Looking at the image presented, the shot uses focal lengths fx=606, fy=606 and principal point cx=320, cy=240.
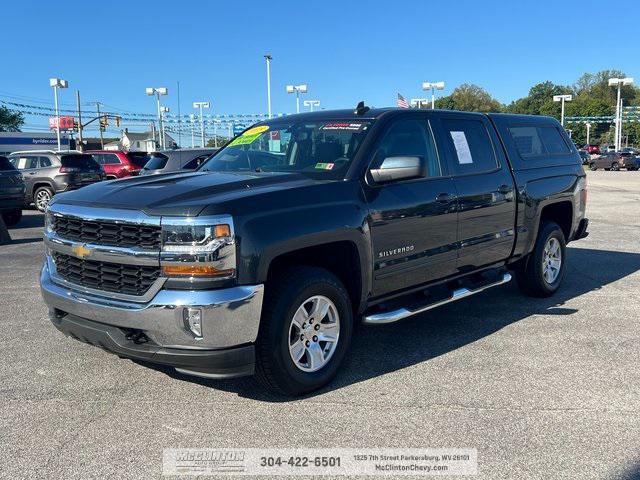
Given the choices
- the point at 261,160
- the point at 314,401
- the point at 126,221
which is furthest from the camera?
the point at 261,160

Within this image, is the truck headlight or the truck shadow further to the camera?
the truck shadow

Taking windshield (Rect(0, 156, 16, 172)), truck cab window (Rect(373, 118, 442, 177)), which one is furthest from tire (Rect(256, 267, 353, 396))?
windshield (Rect(0, 156, 16, 172))

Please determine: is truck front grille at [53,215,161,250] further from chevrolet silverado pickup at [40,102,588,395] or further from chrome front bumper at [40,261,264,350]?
chrome front bumper at [40,261,264,350]

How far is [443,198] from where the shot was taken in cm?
491

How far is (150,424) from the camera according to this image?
3609 mm

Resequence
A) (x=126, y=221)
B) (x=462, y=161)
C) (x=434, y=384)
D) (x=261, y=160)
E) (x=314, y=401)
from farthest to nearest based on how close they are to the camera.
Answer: (x=462, y=161) < (x=261, y=160) < (x=434, y=384) < (x=314, y=401) < (x=126, y=221)

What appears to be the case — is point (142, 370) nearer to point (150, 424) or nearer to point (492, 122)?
point (150, 424)

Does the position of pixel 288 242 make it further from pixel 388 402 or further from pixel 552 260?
pixel 552 260

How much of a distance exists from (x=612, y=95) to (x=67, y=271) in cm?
12401

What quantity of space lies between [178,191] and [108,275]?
2.22 ft

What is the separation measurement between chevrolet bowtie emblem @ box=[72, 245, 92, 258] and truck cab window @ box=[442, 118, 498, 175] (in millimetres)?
3007

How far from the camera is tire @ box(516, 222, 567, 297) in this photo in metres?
6.37

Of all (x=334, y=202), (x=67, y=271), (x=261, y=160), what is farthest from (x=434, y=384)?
(x=67, y=271)

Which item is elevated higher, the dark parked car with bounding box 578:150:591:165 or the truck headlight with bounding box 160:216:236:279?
the dark parked car with bounding box 578:150:591:165
